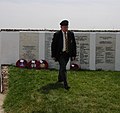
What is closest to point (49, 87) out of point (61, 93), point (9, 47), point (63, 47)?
point (61, 93)

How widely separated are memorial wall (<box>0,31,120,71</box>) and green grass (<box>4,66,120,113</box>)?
119cm

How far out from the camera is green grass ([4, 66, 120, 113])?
329 inches

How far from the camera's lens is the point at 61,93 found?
9227mm

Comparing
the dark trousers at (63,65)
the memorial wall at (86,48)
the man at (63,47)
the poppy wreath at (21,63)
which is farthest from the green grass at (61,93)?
the memorial wall at (86,48)

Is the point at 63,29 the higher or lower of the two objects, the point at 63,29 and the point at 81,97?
the higher

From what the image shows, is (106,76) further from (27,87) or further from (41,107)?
(41,107)

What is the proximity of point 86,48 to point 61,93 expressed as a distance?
4.42 m

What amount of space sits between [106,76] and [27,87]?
277 centimetres

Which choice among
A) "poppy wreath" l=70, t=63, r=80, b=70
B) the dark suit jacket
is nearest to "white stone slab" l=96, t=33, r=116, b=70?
"poppy wreath" l=70, t=63, r=80, b=70

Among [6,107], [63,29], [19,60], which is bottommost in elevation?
[6,107]

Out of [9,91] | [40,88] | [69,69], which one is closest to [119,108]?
[40,88]

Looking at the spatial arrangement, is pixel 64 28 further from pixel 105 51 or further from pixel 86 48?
pixel 105 51

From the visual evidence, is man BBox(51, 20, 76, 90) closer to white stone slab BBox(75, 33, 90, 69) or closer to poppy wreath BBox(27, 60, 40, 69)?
poppy wreath BBox(27, 60, 40, 69)

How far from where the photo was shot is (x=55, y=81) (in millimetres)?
10594
